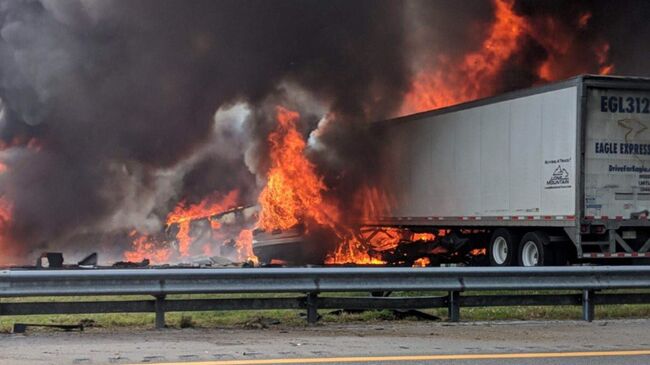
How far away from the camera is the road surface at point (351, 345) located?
7.77 meters

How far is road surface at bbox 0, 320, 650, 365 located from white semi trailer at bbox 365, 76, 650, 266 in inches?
237

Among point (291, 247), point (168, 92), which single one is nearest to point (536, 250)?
point (291, 247)

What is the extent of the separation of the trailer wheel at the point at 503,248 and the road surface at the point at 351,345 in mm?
7642

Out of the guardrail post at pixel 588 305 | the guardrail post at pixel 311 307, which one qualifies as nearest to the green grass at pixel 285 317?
the guardrail post at pixel 311 307

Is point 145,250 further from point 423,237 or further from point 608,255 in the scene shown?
point 608,255

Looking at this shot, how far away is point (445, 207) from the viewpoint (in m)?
19.6

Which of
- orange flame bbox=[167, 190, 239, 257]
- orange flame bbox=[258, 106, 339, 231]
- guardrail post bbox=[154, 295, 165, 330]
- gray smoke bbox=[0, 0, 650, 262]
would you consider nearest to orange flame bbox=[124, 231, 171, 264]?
gray smoke bbox=[0, 0, 650, 262]

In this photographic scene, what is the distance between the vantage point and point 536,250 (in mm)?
17172

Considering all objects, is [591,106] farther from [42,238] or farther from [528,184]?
[42,238]

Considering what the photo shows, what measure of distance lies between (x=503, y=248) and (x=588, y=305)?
7944 millimetres

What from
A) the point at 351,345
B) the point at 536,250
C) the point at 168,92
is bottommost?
the point at 351,345

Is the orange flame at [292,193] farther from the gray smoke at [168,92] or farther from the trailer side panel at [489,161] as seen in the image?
the trailer side panel at [489,161]

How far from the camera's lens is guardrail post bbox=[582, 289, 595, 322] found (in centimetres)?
1046

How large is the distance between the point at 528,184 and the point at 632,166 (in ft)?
6.34
